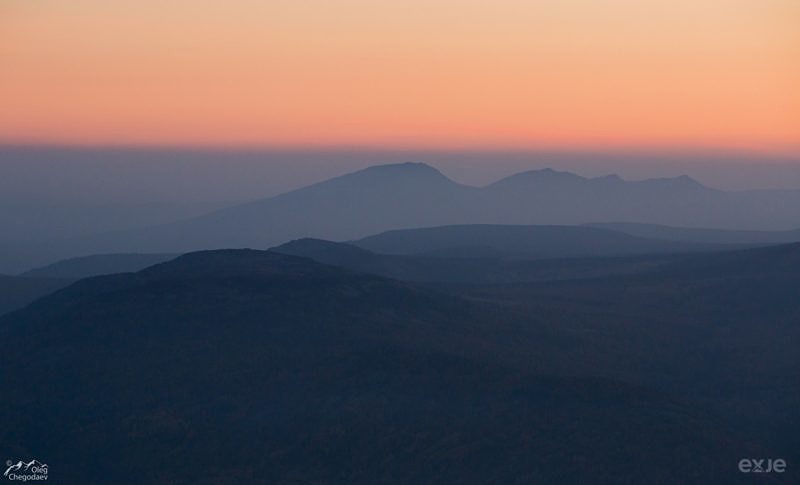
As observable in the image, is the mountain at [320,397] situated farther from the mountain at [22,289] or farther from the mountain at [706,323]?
the mountain at [22,289]

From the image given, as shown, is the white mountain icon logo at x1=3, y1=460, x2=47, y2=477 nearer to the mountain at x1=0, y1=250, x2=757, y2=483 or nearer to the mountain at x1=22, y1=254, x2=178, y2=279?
the mountain at x1=0, y1=250, x2=757, y2=483

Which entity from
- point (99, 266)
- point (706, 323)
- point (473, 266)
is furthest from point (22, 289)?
point (706, 323)

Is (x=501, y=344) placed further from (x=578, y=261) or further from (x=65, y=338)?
(x=578, y=261)

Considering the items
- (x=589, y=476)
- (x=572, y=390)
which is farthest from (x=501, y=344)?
(x=589, y=476)

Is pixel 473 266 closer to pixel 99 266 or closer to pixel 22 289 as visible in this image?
pixel 22 289

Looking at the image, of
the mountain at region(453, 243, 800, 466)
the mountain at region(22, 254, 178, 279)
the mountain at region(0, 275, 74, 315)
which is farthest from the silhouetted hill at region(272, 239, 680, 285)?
the mountain at region(22, 254, 178, 279)

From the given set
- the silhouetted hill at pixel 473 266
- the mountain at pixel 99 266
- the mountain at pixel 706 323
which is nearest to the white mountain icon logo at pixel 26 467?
the mountain at pixel 706 323

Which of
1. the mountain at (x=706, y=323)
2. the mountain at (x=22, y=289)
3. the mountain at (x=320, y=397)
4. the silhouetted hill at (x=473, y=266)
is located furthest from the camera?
the silhouetted hill at (x=473, y=266)
